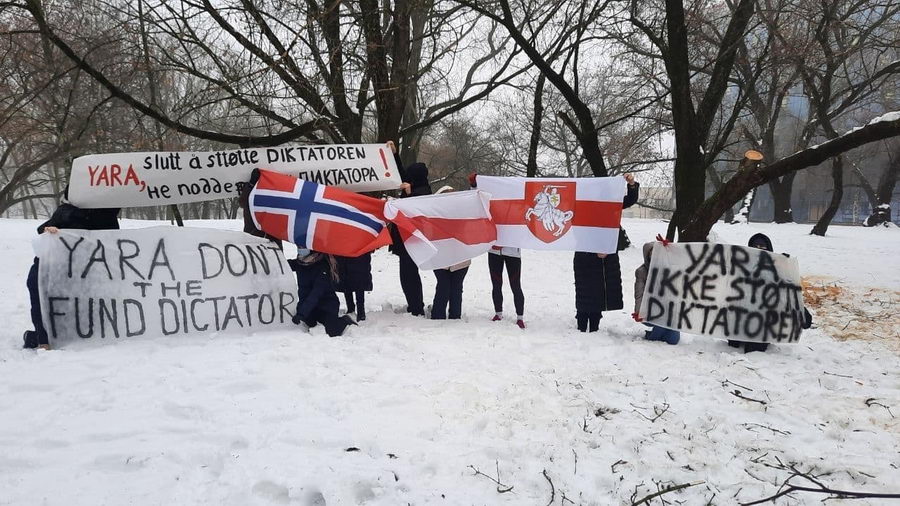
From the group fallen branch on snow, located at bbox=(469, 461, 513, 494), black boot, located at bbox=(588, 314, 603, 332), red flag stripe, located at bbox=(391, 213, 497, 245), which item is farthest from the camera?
red flag stripe, located at bbox=(391, 213, 497, 245)

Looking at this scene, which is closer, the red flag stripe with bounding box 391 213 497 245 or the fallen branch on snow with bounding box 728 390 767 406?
the fallen branch on snow with bounding box 728 390 767 406

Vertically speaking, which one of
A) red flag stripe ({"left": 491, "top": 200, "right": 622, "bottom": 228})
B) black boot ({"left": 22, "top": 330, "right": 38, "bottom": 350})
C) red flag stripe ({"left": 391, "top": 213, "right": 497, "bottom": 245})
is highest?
red flag stripe ({"left": 491, "top": 200, "right": 622, "bottom": 228})

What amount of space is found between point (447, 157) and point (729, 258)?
2606cm

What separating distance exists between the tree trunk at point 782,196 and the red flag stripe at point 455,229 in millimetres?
23744

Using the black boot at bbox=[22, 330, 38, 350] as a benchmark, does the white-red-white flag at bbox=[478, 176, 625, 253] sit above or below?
above

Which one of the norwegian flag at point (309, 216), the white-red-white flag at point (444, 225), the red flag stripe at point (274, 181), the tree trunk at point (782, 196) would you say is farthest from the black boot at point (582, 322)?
the tree trunk at point (782, 196)

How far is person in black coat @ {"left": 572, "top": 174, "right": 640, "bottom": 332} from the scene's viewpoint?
6.10m

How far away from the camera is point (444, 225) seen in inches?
257

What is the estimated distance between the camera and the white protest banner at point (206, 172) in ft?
19.1

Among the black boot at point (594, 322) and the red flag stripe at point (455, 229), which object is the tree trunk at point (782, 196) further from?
the red flag stripe at point (455, 229)

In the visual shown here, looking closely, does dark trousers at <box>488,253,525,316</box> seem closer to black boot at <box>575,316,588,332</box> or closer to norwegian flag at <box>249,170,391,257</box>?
black boot at <box>575,316,588,332</box>

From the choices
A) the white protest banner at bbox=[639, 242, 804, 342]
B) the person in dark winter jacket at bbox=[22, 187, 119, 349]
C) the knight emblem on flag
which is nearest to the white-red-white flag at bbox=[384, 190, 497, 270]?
the knight emblem on flag

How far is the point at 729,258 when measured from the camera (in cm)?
568

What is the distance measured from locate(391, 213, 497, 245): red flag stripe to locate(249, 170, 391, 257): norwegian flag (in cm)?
49
